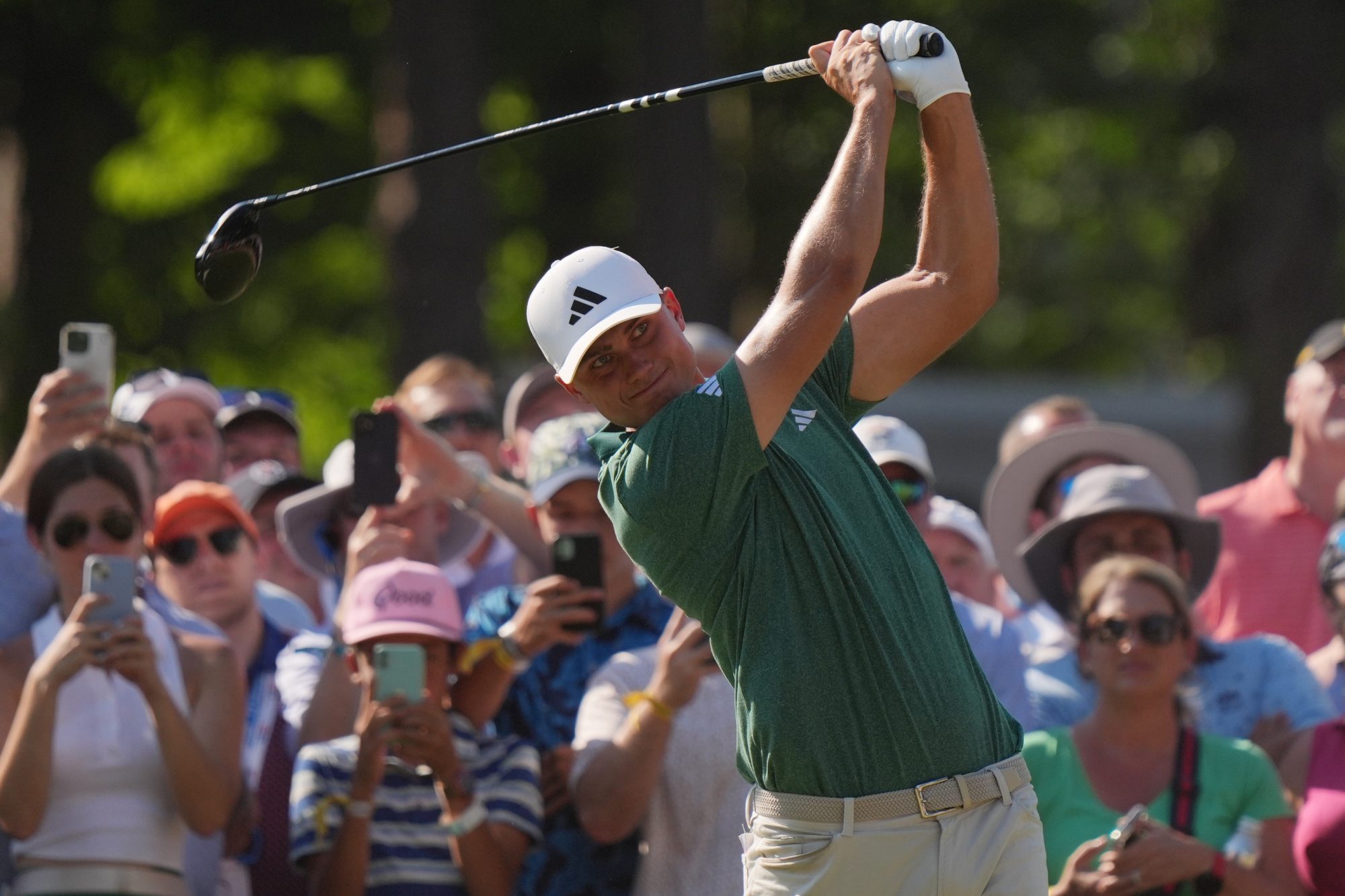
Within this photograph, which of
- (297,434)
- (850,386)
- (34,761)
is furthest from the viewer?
(297,434)

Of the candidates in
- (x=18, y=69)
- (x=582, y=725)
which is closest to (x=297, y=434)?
(x=582, y=725)

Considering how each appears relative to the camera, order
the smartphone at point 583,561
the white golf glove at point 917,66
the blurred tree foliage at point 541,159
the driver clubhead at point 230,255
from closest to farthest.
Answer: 1. the white golf glove at point 917,66
2. the driver clubhead at point 230,255
3. the smartphone at point 583,561
4. the blurred tree foliage at point 541,159

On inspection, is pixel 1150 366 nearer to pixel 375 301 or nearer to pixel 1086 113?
pixel 1086 113

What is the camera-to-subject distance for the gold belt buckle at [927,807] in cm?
368

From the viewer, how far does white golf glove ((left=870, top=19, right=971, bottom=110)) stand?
3.87m

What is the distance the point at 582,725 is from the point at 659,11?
7896mm

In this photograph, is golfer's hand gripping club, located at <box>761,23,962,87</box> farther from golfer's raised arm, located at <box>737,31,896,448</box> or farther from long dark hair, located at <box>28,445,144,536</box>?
long dark hair, located at <box>28,445,144,536</box>

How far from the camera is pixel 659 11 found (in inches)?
484

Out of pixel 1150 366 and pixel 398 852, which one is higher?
pixel 1150 366

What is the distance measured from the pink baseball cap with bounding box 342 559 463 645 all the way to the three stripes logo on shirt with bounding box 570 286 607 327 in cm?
173

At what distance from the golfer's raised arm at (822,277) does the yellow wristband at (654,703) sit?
4.85 ft

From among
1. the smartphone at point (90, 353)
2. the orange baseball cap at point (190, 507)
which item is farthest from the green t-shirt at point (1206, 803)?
the smartphone at point (90, 353)

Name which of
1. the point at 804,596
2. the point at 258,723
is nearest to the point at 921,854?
the point at 804,596

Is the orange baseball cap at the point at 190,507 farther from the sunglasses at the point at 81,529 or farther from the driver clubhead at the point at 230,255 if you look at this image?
the driver clubhead at the point at 230,255
